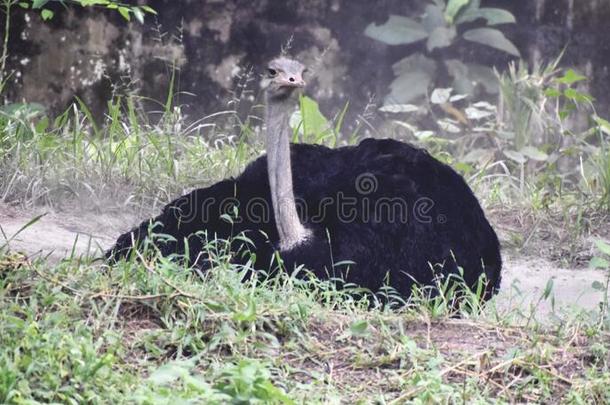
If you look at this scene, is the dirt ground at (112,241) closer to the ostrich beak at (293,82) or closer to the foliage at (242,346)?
the ostrich beak at (293,82)

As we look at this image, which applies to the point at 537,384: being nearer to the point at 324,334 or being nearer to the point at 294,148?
the point at 324,334

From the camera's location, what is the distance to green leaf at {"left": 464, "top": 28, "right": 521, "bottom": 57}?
7934 mm

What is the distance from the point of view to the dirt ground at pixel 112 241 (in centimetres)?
534

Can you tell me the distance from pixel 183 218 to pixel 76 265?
1171mm

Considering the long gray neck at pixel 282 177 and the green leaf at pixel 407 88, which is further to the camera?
the green leaf at pixel 407 88

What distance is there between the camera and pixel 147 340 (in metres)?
3.44

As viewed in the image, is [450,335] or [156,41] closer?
[450,335]

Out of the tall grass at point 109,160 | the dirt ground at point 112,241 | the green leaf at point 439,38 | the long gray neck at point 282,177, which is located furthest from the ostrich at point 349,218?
the green leaf at point 439,38

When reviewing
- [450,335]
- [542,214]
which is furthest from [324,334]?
[542,214]

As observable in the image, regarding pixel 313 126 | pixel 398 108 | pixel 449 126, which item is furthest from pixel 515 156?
pixel 313 126

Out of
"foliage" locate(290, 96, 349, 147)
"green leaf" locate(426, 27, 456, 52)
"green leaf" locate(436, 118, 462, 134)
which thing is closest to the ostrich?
"foliage" locate(290, 96, 349, 147)

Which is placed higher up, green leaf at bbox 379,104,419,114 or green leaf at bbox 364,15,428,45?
green leaf at bbox 364,15,428,45

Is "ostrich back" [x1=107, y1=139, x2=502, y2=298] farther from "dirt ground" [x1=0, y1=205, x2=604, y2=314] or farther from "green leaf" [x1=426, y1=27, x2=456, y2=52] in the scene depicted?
"green leaf" [x1=426, y1=27, x2=456, y2=52]

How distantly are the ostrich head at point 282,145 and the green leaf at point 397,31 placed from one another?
9.22 ft
